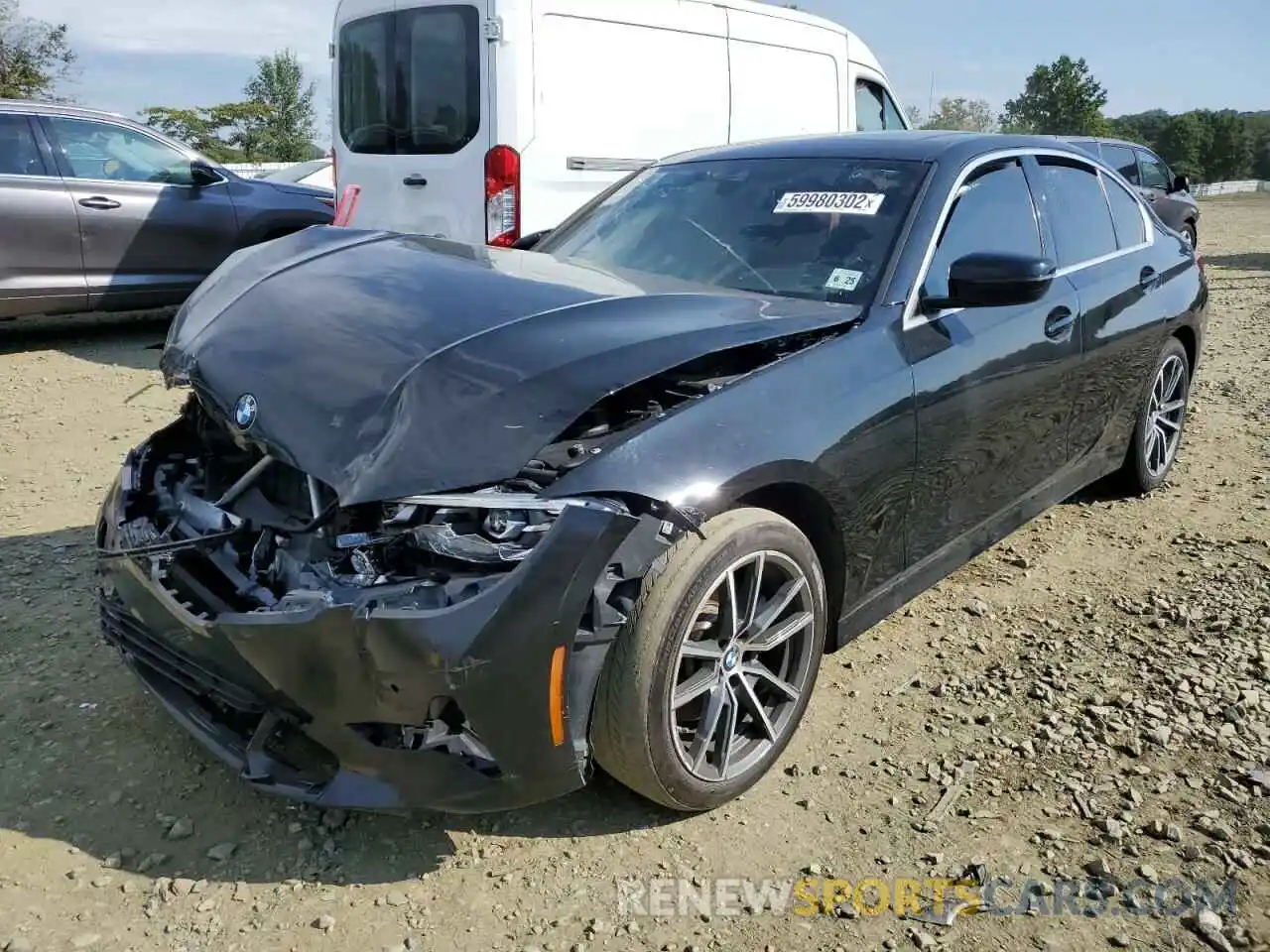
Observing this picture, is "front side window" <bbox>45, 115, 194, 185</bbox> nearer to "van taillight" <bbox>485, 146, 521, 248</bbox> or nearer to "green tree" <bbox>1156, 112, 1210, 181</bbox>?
"van taillight" <bbox>485, 146, 521, 248</bbox>

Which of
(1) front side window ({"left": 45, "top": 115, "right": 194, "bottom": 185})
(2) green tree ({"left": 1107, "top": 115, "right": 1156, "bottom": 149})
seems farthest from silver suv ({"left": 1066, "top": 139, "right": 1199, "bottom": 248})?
(2) green tree ({"left": 1107, "top": 115, "right": 1156, "bottom": 149})

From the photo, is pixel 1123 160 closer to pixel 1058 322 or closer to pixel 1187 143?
pixel 1058 322

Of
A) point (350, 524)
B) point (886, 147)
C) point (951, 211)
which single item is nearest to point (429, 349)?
point (350, 524)

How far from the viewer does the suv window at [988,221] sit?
10.5 ft

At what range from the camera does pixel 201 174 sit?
325 inches

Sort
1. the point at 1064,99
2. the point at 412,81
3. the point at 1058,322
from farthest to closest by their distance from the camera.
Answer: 1. the point at 1064,99
2. the point at 412,81
3. the point at 1058,322

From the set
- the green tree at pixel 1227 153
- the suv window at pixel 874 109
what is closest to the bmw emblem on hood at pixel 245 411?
the suv window at pixel 874 109

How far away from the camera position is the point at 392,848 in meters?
2.45

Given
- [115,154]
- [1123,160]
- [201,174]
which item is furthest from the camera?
[1123,160]

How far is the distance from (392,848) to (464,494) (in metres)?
0.92

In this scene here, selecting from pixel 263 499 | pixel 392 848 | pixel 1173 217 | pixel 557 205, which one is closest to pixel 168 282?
pixel 557 205

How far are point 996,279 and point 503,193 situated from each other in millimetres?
3959

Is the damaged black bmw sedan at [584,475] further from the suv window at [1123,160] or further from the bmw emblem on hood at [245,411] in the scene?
the suv window at [1123,160]

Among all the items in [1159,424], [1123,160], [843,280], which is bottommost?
[1159,424]
